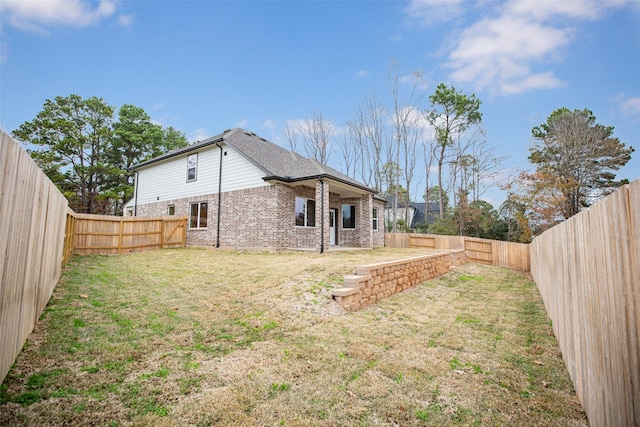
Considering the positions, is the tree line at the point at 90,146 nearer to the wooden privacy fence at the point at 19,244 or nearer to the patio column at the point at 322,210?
the patio column at the point at 322,210

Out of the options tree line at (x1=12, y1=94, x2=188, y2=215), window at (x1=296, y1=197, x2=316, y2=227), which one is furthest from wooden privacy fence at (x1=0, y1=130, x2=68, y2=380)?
tree line at (x1=12, y1=94, x2=188, y2=215)

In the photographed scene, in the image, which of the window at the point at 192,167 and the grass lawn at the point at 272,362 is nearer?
the grass lawn at the point at 272,362

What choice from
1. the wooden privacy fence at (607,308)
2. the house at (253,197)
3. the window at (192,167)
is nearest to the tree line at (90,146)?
the house at (253,197)

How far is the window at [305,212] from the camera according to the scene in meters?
13.7

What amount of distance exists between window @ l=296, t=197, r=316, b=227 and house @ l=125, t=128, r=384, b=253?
0.05 meters

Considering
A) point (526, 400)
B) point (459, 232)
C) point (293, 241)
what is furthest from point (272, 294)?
point (459, 232)

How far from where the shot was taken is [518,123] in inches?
898

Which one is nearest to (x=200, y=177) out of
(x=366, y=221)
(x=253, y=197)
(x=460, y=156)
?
(x=253, y=197)

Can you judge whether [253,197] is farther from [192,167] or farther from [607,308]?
[607,308]

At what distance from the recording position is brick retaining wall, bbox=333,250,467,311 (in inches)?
235

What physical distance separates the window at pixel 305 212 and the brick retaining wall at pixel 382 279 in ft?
18.8

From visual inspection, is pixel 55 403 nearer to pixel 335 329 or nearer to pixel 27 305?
pixel 27 305

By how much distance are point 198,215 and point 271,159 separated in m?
4.69

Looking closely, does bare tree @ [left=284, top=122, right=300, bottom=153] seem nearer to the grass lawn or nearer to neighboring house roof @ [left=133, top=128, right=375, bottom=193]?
neighboring house roof @ [left=133, top=128, right=375, bottom=193]
